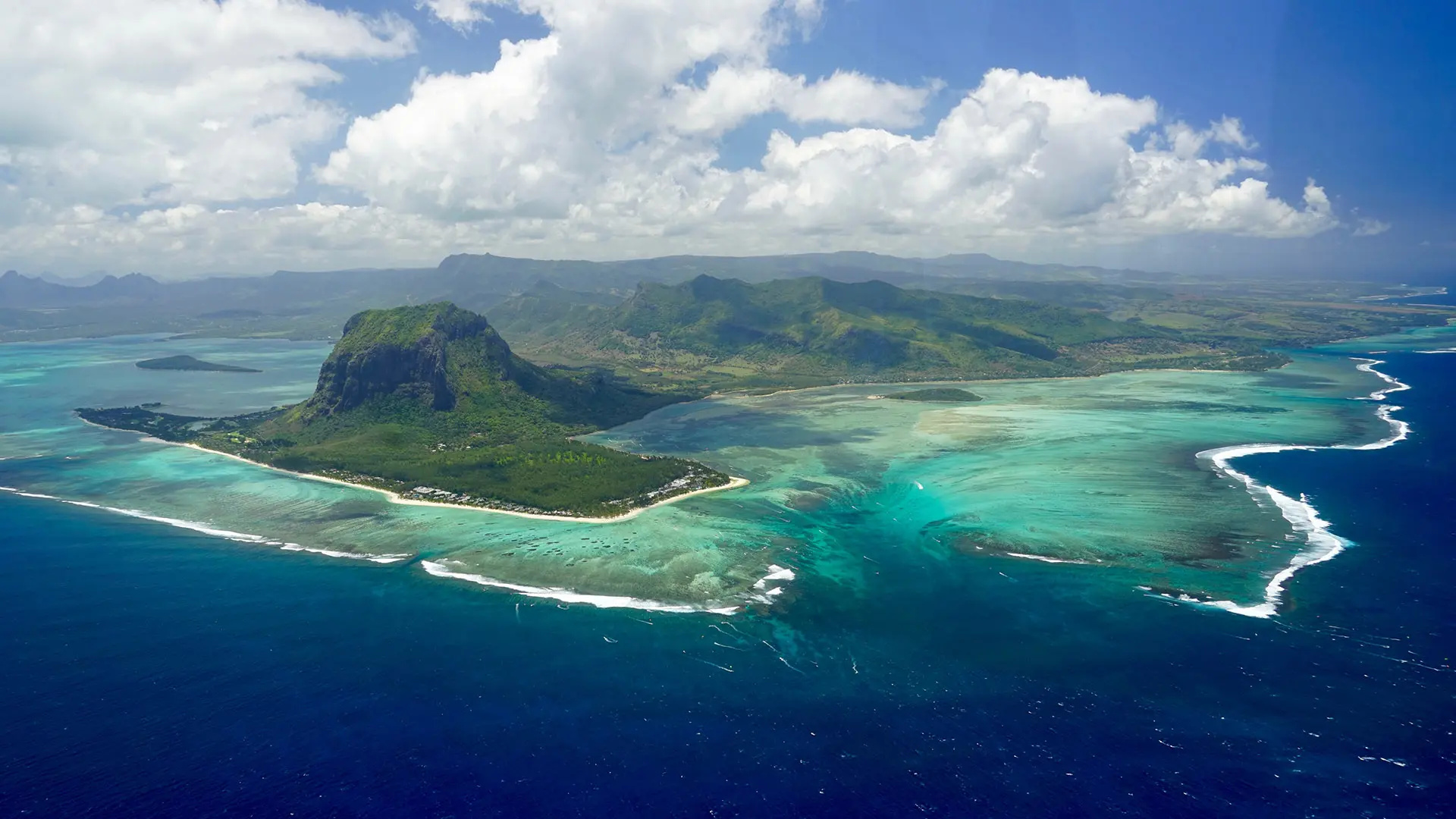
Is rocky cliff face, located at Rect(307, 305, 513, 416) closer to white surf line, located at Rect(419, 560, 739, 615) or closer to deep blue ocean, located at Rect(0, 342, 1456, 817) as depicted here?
deep blue ocean, located at Rect(0, 342, 1456, 817)

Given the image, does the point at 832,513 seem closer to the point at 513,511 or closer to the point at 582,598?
the point at 582,598

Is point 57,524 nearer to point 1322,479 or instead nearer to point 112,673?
point 112,673

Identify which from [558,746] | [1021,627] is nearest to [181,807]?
[558,746]

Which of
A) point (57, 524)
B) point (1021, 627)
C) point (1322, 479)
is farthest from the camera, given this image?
point (1322, 479)

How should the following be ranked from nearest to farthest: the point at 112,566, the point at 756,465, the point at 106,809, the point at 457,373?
the point at 106,809, the point at 112,566, the point at 756,465, the point at 457,373

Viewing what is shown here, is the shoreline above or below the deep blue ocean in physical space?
above

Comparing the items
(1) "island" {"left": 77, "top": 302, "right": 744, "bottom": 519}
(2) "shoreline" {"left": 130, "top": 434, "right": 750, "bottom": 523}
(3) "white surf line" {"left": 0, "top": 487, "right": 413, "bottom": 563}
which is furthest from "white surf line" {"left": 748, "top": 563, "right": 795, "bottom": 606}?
(3) "white surf line" {"left": 0, "top": 487, "right": 413, "bottom": 563}

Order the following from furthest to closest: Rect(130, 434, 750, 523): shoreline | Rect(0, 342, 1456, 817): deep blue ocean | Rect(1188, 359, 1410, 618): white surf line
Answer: Rect(130, 434, 750, 523): shoreline, Rect(1188, 359, 1410, 618): white surf line, Rect(0, 342, 1456, 817): deep blue ocean
